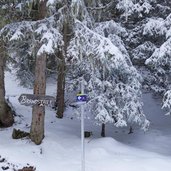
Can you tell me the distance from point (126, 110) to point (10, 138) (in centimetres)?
405

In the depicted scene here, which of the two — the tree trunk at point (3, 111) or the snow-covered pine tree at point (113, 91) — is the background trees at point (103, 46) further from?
the tree trunk at point (3, 111)

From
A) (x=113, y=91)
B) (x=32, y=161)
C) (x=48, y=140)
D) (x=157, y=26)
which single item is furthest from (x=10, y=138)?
(x=157, y=26)

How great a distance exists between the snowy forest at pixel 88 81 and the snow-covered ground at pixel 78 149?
0.09 feet

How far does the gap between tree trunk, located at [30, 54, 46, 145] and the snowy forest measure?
3cm

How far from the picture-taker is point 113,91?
44.9 feet

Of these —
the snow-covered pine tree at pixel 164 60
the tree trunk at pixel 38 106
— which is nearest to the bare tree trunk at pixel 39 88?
the tree trunk at pixel 38 106

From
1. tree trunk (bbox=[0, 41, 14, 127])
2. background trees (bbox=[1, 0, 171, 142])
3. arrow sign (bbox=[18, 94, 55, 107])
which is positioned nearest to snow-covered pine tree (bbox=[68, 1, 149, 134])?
background trees (bbox=[1, 0, 171, 142])

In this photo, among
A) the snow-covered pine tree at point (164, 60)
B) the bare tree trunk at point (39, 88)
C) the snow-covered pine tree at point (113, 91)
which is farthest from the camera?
the snow-covered pine tree at point (113, 91)

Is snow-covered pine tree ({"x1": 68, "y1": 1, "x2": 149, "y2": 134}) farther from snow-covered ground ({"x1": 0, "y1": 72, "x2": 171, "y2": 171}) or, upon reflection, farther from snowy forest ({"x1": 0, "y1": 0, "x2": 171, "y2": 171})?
snow-covered ground ({"x1": 0, "y1": 72, "x2": 171, "y2": 171})

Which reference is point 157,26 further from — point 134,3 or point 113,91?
point 113,91

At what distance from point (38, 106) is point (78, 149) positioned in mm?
1859

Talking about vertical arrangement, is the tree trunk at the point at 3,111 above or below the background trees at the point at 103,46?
below

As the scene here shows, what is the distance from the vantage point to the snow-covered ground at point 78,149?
10.7 metres

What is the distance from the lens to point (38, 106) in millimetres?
12031
